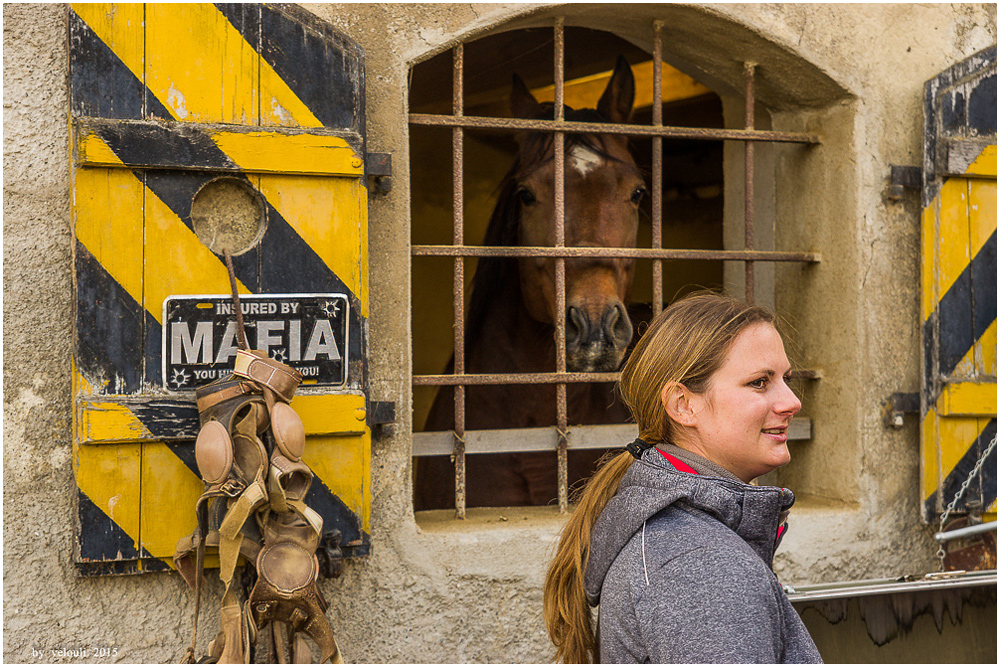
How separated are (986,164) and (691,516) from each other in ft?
6.42

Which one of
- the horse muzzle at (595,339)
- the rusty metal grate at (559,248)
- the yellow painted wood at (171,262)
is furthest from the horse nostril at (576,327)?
the yellow painted wood at (171,262)

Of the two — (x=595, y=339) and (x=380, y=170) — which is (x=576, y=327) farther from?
(x=380, y=170)

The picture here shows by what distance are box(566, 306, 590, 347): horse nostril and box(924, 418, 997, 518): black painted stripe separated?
1.16 metres

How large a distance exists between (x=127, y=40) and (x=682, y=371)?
148 cm

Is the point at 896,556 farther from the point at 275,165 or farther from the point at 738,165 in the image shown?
the point at 275,165

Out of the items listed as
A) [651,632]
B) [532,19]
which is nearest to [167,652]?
[651,632]

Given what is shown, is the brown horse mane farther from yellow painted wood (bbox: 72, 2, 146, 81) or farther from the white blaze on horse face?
yellow painted wood (bbox: 72, 2, 146, 81)

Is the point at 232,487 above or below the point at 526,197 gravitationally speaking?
below

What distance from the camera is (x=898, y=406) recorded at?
8.38 ft

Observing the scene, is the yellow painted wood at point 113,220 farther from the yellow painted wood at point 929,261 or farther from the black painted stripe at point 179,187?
the yellow painted wood at point 929,261

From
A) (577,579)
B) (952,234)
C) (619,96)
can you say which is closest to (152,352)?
(577,579)

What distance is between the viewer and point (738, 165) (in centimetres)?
321

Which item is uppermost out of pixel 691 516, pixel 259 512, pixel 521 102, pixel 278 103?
pixel 521 102

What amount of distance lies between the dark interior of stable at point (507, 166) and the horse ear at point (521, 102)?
0.99 metres
